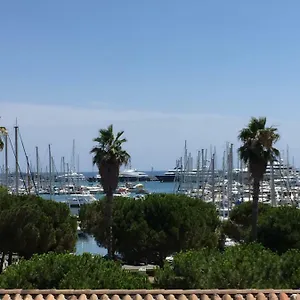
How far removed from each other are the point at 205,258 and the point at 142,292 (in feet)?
20.6

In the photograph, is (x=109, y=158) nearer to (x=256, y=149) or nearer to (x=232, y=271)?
(x=256, y=149)

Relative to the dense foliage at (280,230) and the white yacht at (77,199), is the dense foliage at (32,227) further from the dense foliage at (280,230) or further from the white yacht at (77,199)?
the white yacht at (77,199)

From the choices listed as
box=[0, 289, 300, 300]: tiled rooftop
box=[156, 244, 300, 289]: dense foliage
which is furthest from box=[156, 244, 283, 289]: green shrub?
box=[0, 289, 300, 300]: tiled rooftop

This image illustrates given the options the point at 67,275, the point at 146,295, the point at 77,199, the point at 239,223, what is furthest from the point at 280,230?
the point at 77,199

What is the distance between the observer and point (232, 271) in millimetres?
17453

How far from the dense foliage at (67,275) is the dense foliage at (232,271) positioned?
1423mm

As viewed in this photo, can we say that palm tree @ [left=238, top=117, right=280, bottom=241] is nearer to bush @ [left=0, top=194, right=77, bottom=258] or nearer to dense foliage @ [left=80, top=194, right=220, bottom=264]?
dense foliage @ [left=80, top=194, right=220, bottom=264]

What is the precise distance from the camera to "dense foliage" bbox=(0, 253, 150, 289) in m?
16.3

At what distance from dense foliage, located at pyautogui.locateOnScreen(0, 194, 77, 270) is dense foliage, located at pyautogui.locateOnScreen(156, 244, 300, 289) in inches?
578

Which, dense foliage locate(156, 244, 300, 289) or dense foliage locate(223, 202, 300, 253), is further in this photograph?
dense foliage locate(223, 202, 300, 253)

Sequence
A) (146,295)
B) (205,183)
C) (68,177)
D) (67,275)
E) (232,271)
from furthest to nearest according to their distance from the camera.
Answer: (68,177)
(205,183)
(232,271)
(67,275)
(146,295)

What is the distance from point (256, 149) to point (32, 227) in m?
13.9

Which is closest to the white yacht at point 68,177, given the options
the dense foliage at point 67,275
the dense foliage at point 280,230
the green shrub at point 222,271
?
the dense foliage at point 280,230

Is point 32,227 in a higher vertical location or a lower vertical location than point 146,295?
lower
